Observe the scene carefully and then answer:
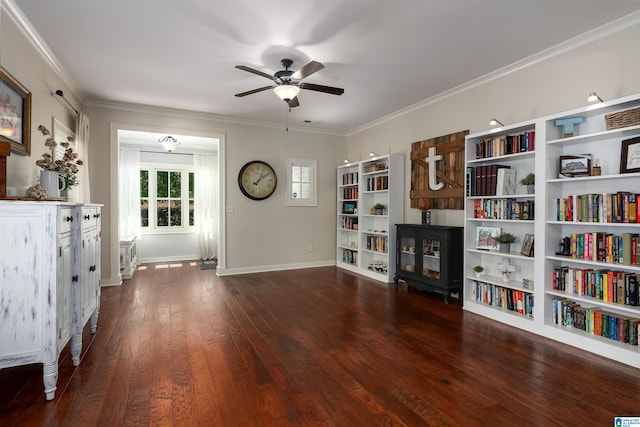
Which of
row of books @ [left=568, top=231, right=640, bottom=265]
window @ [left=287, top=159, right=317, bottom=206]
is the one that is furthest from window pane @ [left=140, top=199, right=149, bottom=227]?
row of books @ [left=568, top=231, right=640, bottom=265]

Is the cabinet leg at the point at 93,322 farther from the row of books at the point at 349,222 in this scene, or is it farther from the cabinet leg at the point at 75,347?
the row of books at the point at 349,222

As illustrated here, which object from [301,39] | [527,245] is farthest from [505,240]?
[301,39]

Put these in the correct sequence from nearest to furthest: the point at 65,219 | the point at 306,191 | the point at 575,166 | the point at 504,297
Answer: the point at 65,219 < the point at 575,166 < the point at 504,297 < the point at 306,191

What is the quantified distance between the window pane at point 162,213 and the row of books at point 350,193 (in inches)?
158

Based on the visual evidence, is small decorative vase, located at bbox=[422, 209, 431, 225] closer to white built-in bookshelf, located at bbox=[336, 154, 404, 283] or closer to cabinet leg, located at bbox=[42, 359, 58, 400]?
white built-in bookshelf, located at bbox=[336, 154, 404, 283]

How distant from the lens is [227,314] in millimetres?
3643

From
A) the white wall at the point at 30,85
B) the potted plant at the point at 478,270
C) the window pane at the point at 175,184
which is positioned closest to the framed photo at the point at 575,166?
the potted plant at the point at 478,270

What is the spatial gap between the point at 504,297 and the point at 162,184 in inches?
270

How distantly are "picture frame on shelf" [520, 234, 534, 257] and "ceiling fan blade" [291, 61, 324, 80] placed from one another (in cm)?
267

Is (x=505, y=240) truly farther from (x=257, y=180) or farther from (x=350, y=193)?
(x=257, y=180)

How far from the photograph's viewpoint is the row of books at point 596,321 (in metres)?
2.58

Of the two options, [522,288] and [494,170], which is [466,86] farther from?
[522,288]

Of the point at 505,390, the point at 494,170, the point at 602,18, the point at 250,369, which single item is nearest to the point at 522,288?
the point at 494,170

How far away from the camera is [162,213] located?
7312mm
